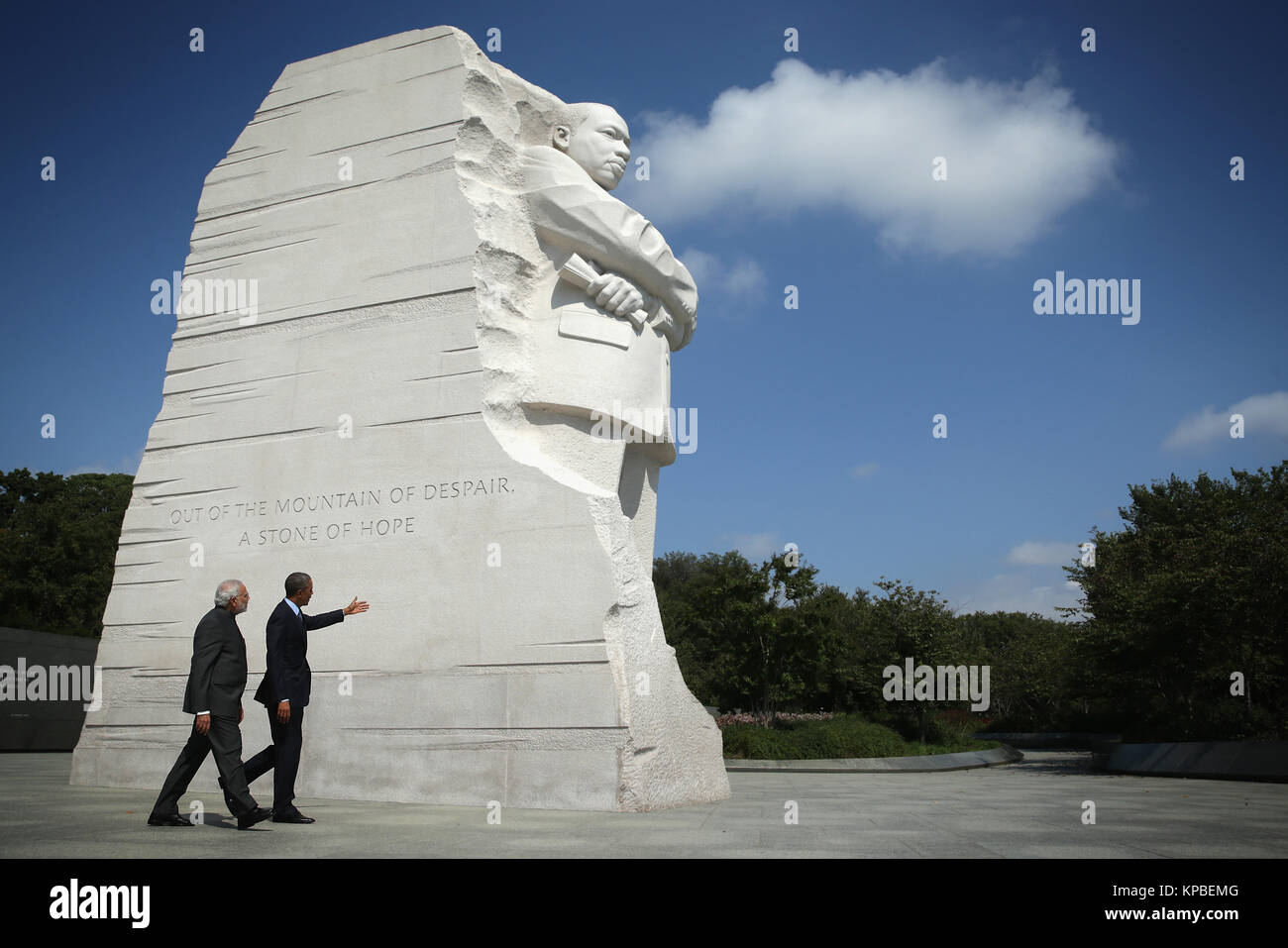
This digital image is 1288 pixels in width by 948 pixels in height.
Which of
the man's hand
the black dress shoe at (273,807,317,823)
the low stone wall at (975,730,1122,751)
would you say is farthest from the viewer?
the low stone wall at (975,730,1122,751)

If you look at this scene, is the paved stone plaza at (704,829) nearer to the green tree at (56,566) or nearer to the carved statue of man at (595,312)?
the carved statue of man at (595,312)

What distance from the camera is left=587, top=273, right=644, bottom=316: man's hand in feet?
31.1

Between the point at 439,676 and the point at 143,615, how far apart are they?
356cm

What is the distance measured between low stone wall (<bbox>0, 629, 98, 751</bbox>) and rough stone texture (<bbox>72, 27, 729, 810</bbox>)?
10.2 meters

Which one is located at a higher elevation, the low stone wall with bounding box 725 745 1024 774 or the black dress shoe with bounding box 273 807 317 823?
the black dress shoe with bounding box 273 807 317 823

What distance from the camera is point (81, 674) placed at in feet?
61.0

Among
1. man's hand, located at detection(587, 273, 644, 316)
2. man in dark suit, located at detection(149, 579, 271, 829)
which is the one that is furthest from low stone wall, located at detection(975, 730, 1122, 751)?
man in dark suit, located at detection(149, 579, 271, 829)

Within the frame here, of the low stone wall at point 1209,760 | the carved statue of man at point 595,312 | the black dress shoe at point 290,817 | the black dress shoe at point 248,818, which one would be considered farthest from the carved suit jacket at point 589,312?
the low stone wall at point 1209,760

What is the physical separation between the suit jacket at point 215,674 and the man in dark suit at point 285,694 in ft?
0.60

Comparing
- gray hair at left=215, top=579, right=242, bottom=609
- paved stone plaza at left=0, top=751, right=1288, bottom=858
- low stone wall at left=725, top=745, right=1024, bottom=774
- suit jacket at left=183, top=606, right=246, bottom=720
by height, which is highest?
gray hair at left=215, top=579, right=242, bottom=609

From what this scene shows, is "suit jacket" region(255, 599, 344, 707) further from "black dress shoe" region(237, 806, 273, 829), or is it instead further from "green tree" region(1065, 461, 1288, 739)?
"green tree" region(1065, 461, 1288, 739)

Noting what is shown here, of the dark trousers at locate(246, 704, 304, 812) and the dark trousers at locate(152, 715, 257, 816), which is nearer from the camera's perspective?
the dark trousers at locate(152, 715, 257, 816)

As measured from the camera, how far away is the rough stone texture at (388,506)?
801 cm

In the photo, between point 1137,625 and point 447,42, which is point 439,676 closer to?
point 447,42
